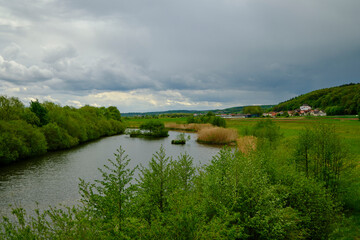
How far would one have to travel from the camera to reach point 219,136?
63969 millimetres

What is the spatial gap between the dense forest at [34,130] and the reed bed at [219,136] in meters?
35.0

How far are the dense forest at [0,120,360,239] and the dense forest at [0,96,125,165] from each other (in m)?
31.9

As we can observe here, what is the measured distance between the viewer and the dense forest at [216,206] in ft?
26.2

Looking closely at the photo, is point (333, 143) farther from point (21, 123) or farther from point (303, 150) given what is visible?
point (21, 123)

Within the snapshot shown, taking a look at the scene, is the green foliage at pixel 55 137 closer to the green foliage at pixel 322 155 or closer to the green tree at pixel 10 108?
the green tree at pixel 10 108

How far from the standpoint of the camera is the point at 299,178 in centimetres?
1397

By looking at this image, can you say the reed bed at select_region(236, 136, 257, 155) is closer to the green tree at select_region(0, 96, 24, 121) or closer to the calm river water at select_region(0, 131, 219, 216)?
the calm river water at select_region(0, 131, 219, 216)

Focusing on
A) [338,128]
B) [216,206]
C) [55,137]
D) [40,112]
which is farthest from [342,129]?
[40,112]

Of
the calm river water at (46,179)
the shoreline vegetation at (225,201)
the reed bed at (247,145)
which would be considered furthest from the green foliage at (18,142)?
the reed bed at (247,145)

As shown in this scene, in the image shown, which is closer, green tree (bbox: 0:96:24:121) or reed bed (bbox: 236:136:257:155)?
reed bed (bbox: 236:136:257:155)

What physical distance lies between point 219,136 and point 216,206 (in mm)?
53373

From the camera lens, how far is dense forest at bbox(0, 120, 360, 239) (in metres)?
7.98

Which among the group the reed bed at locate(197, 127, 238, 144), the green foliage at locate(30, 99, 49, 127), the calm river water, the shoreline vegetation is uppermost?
the green foliage at locate(30, 99, 49, 127)

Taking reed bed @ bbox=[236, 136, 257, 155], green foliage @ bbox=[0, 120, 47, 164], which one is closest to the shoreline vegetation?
reed bed @ bbox=[236, 136, 257, 155]
